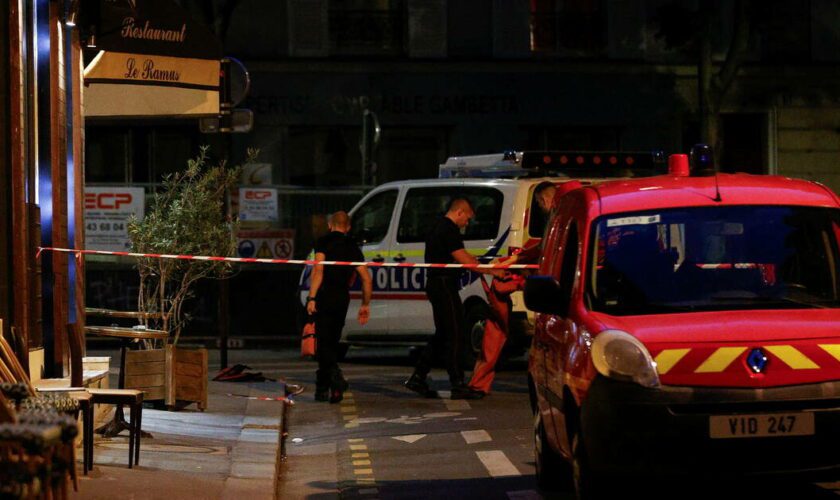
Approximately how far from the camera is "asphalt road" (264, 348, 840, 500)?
371 inches

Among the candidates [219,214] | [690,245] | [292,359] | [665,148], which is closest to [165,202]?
[219,214]

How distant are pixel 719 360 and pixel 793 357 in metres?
0.34

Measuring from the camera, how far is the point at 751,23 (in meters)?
27.8

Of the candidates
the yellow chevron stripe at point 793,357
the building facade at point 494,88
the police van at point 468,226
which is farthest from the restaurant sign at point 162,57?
the building facade at point 494,88

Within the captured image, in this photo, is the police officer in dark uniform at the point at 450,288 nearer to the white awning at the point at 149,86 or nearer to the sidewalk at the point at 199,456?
the sidewalk at the point at 199,456

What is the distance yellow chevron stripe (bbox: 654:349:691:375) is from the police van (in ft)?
31.2

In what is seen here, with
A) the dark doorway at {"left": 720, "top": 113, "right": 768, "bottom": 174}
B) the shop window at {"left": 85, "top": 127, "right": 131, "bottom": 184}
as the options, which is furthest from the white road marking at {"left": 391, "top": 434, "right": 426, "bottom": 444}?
the dark doorway at {"left": 720, "top": 113, "right": 768, "bottom": 174}

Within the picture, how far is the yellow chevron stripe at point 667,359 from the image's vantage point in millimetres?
7480

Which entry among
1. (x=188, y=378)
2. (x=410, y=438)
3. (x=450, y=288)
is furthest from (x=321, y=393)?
(x=410, y=438)

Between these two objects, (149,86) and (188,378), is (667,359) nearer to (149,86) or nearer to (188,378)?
(188,378)

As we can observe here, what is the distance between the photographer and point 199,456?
36.3 feet

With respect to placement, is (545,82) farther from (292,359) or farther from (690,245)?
(690,245)

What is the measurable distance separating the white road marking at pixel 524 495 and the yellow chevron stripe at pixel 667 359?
2.02 m

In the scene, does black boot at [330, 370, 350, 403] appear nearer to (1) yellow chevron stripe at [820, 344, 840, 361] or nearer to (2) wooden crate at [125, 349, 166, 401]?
(2) wooden crate at [125, 349, 166, 401]
